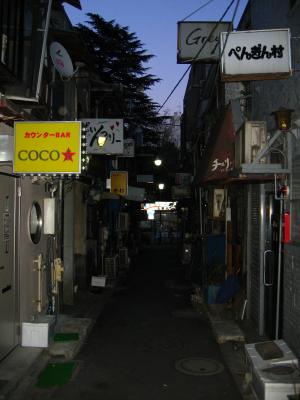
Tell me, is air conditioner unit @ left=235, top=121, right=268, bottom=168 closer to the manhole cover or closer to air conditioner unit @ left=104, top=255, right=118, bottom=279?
the manhole cover

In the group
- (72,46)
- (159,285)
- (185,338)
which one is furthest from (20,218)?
(159,285)

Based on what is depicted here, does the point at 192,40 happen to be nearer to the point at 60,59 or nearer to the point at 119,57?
the point at 60,59

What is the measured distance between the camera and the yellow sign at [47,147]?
315 inches

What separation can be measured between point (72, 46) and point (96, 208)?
25.8 ft

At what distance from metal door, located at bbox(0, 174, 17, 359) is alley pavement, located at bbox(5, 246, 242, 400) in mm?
845

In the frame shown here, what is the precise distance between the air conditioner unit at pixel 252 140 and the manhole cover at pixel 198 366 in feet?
11.8

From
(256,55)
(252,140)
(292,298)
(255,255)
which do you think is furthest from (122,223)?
(256,55)

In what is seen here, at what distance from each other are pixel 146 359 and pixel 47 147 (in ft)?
14.3

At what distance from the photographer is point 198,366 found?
863cm

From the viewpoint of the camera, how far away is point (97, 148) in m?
15.4

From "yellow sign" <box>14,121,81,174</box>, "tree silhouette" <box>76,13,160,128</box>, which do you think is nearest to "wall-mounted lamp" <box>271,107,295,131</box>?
"yellow sign" <box>14,121,81,174</box>

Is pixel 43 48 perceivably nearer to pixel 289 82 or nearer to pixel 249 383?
pixel 289 82

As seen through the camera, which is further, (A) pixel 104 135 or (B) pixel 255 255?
(A) pixel 104 135

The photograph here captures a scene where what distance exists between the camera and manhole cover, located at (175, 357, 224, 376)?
830 cm
